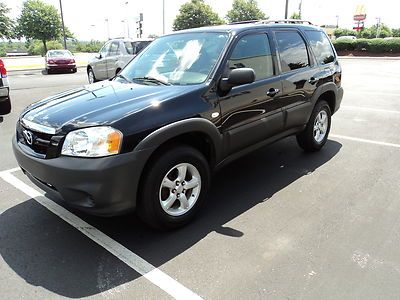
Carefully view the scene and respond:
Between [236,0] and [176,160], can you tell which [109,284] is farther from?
[236,0]

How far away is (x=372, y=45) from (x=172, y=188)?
3606 cm

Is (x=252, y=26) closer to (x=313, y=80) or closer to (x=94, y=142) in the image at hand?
(x=313, y=80)

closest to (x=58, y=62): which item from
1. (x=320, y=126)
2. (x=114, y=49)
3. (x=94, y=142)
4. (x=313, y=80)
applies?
(x=114, y=49)

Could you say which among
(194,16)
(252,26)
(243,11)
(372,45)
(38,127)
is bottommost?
(38,127)

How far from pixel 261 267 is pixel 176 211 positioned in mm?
939

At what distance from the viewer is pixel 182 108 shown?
10.9ft

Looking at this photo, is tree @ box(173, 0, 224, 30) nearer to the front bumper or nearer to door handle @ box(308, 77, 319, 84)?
door handle @ box(308, 77, 319, 84)

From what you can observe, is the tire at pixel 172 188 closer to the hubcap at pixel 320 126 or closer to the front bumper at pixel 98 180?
the front bumper at pixel 98 180

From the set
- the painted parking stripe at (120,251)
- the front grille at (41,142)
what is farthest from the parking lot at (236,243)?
the front grille at (41,142)

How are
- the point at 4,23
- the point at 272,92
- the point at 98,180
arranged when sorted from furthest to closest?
1. the point at 4,23
2. the point at 272,92
3. the point at 98,180

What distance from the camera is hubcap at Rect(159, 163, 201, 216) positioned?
3328 mm

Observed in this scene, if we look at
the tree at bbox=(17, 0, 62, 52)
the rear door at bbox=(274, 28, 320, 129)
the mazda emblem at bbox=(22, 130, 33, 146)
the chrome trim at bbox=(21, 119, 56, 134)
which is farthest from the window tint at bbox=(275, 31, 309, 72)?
the tree at bbox=(17, 0, 62, 52)

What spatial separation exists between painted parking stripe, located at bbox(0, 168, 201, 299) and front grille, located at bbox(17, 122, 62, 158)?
0.81 metres

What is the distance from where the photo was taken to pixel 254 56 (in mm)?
4188
